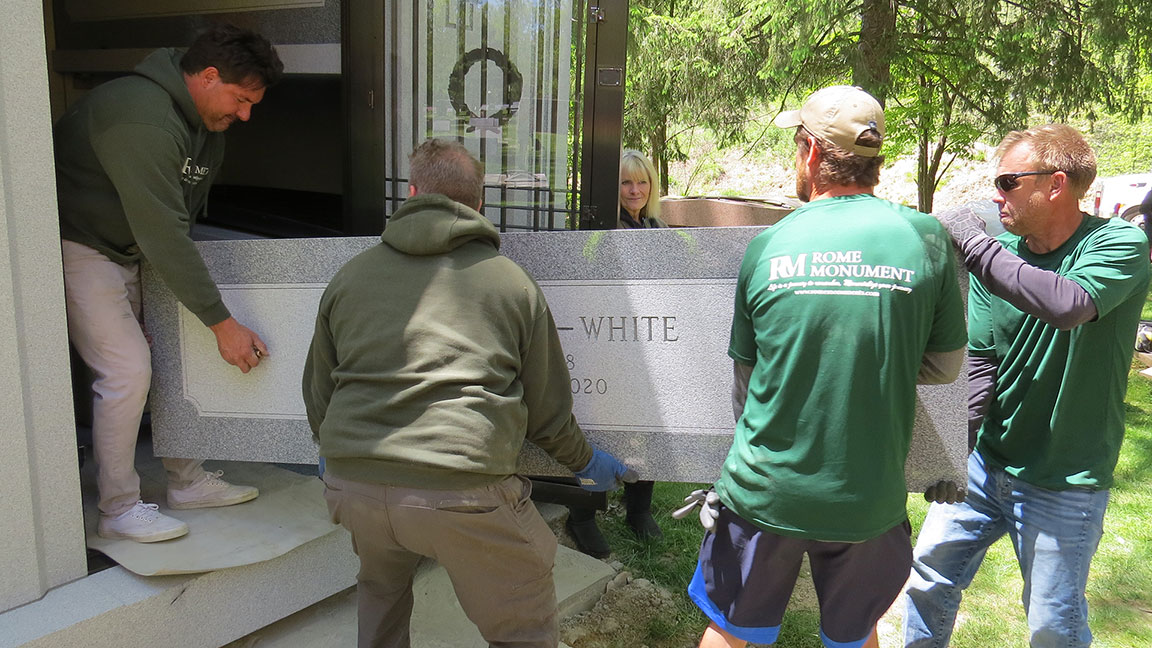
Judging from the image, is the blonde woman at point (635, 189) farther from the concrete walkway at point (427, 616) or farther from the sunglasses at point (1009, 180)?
the sunglasses at point (1009, 180)

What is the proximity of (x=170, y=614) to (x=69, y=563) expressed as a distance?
1.04ft

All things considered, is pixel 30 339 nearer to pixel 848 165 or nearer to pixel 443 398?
pixel 443 398

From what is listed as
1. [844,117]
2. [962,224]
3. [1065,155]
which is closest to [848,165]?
Result: [844,117]

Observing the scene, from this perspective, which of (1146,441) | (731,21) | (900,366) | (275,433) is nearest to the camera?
(900,366)

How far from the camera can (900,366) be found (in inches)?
72.2

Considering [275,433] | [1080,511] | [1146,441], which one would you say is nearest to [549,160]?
[275,433]

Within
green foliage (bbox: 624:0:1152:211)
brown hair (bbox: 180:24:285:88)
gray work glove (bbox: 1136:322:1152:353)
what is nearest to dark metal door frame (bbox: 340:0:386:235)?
brown hair (bbox: 180:24:285:88)

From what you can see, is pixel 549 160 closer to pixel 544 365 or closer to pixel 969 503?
→ pixel 544 365

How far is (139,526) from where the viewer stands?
2.64 meters

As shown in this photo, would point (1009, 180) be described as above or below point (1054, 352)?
above

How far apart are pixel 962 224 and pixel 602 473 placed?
1.20m

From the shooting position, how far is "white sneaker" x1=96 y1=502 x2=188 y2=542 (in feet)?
8.64

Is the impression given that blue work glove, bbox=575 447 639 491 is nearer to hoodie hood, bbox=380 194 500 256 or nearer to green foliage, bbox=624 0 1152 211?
hoodie hood, bbox=380 194 500 256

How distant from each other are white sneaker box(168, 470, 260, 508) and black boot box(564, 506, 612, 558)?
149 cm
